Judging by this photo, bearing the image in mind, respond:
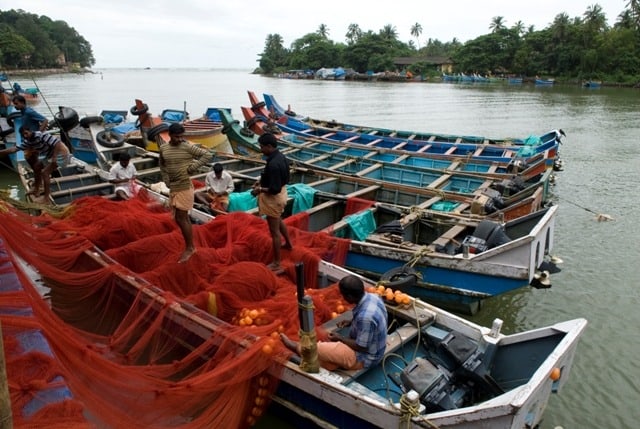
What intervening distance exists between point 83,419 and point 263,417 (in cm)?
238

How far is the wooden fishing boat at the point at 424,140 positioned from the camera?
13.4m

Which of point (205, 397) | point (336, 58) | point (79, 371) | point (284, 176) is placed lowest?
point (205, 397)

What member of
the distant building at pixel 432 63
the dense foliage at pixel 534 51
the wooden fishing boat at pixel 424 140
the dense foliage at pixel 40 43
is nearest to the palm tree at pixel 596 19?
the dense foliage at pixel 534 51

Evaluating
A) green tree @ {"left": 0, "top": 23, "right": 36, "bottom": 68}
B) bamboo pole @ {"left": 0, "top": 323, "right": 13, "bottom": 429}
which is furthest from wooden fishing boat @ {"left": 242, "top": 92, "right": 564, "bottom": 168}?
green tree @ {"left": 0, "top": 23, "right": 36, "bottom": 68}

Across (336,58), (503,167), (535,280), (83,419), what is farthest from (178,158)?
(336,58)

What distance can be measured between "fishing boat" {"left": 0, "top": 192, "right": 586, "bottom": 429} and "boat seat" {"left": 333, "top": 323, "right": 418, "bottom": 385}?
15 mm

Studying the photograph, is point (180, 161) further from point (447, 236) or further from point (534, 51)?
point (534, 51)

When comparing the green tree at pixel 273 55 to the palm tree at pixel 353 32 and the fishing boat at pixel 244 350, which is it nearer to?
the palm tree at pixel 353 32

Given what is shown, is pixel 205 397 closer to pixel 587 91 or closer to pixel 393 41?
pixel 587 91

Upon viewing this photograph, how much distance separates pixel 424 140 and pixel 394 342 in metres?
12.3

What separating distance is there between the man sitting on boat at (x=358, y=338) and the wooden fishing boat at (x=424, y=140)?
9523 mm

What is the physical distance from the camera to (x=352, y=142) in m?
16.0

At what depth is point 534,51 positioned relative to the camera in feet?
209

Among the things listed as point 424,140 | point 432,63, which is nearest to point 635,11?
point 432,63
